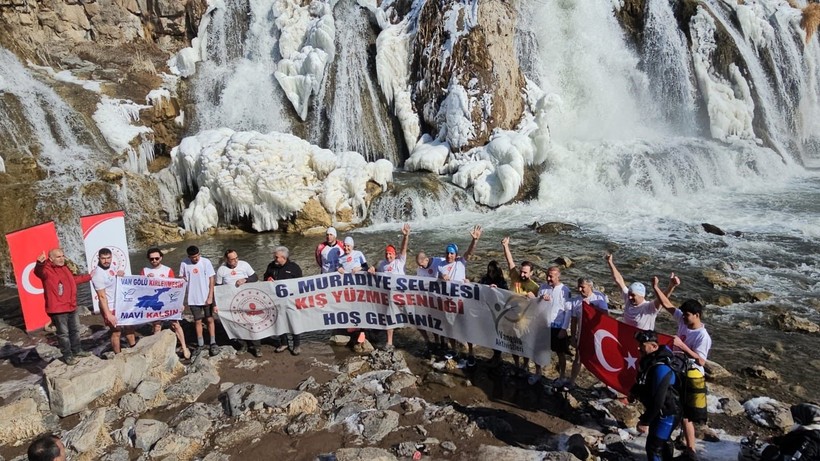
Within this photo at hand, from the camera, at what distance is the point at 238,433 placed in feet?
16.9

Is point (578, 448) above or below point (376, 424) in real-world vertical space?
below

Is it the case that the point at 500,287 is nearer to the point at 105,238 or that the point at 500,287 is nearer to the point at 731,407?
the point at 731,407

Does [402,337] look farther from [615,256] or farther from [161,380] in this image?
[615,256]

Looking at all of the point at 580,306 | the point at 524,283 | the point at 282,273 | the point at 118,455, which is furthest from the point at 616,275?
the point at 118,455

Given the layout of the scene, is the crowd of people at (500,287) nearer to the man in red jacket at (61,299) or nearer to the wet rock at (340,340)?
the man in red jacket at (61,299)

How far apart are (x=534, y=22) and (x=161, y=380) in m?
23.8

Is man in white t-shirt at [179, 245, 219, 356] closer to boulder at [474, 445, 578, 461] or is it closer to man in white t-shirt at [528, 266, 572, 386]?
boulder at [474, 445, 578, 461]

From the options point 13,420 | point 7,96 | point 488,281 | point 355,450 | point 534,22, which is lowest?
point 355,450

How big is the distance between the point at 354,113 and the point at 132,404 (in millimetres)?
16908

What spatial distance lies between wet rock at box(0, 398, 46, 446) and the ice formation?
10.6 meters

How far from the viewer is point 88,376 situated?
557 cm

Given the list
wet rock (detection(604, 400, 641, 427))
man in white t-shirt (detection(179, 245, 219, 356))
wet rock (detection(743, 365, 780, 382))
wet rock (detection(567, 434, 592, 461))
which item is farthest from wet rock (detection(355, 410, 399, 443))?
wet rock (detection(743, 365, 780, 382))

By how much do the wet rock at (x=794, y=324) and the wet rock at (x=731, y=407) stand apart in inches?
134

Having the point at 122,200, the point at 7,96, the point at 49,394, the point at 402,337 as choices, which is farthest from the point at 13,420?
the point at 7,96
